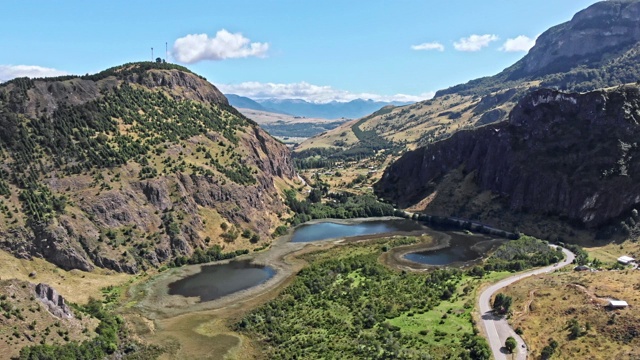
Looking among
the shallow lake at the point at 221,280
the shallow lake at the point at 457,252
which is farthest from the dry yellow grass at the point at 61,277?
the shallow lake at the point at 457,252

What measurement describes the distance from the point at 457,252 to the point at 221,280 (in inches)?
2770

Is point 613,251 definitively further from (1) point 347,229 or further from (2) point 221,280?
(2) point 221,280

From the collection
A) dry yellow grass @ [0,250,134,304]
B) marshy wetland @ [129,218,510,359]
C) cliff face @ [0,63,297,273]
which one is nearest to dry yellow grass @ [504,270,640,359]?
marshy wetland @ [129,218,510,359]

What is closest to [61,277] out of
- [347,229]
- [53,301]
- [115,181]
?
[53,301]

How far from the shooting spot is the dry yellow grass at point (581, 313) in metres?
76.4

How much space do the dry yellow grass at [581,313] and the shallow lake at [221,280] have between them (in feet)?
197

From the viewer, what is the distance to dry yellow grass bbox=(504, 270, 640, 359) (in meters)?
76.4

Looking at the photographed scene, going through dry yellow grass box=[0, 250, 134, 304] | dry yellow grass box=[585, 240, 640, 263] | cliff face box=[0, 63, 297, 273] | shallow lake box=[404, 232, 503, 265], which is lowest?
dry yellow grass box=[585, 240, 640, 263]

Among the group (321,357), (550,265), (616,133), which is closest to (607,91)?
(616,133)

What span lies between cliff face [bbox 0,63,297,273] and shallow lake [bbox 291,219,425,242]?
1205cm

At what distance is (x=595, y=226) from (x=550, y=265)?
4309 centimetres

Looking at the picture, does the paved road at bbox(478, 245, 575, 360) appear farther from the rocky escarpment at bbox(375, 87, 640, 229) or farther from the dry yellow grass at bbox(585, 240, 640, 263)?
the rocky escarpment at bbox(375, 87, 640, 229)

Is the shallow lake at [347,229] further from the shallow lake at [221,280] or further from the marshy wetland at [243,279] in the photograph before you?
the shallow lake at [221,280]

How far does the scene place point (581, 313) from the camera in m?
86.1
